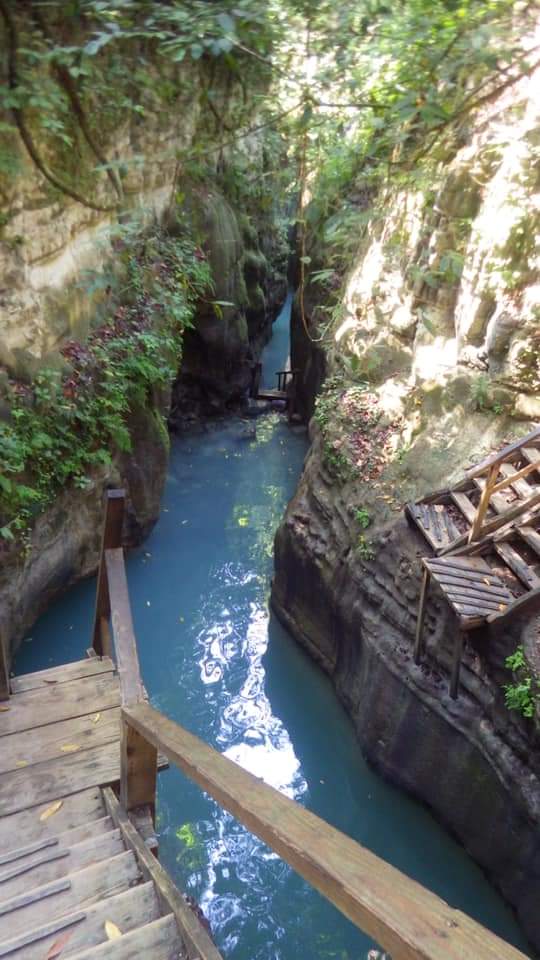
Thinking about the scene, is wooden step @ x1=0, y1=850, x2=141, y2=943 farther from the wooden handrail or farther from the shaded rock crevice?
the shaded rock crevice

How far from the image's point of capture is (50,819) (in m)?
3.26

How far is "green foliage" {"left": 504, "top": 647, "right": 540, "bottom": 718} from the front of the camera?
4.73 metres

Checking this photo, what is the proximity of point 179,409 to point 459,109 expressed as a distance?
493 inches

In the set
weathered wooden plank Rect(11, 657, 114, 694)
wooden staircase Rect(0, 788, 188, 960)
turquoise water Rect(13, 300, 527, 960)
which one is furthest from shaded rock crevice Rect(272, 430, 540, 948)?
wooden staircase Rect(0, 788, 188, 960)

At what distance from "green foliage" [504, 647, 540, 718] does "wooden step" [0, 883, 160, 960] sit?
3.31 metres

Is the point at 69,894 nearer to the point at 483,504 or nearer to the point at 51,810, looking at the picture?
the point at 51,810

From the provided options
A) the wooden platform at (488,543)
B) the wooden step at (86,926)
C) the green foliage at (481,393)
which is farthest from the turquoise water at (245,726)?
the green foliage at (481,393)

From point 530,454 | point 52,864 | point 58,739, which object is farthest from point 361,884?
point 530,454

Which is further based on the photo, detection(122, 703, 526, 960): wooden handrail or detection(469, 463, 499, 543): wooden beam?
detection(469, 463, 499, 543): wooden beam

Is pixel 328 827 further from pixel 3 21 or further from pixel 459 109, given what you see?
pixel 3 21

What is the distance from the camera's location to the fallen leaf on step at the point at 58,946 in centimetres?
230

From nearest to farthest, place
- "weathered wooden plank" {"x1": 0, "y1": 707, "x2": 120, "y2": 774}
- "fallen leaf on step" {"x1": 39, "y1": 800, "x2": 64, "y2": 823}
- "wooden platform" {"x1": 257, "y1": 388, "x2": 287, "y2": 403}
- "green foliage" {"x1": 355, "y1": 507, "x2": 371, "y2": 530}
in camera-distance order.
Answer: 1. "fallen leaf on step" {"x1": 39, "y1": 800, "x2": 64, "y2": 823}
2. "weathered wooden plank" {"x1": 0, "y1": 707, "x2": 120, "y2": 774}
3. "green foliage" {"x1": 355, "y1": 507, "x2": 371, "y2": 530}
4. "wooden platform" {"x1": 257, "y1": 388, "x2": 287, "y2": 403}

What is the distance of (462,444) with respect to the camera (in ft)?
23.0

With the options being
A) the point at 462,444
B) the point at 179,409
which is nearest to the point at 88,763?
the point at 462,444
